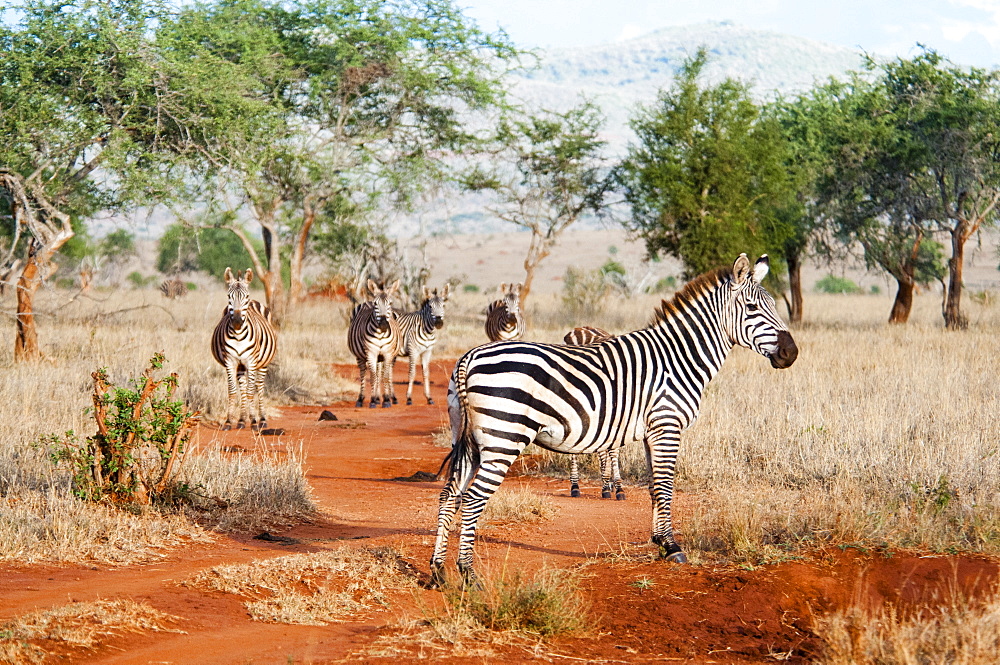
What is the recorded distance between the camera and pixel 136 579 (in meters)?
5.92

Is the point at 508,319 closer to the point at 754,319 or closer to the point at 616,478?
the point at 616,478

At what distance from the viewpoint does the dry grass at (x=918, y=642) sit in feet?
13.6

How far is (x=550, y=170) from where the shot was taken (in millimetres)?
31781

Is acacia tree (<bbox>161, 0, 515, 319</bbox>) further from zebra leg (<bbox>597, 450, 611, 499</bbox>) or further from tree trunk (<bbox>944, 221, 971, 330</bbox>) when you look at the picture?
zebra leg (<bbox>597, 450, 611, 499</bbox>)

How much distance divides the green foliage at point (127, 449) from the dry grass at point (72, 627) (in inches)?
93.3

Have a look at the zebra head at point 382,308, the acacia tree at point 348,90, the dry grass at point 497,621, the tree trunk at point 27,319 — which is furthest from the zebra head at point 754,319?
the acacia tree at point 348,90

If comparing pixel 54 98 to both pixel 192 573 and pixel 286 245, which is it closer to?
pixel 192 573

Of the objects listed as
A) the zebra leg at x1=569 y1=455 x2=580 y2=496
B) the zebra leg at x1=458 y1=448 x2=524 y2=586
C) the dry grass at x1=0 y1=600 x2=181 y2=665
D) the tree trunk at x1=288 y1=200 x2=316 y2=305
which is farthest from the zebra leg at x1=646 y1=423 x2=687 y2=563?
the tree trunk at x1=288 y1=200 x2=316 y2=305

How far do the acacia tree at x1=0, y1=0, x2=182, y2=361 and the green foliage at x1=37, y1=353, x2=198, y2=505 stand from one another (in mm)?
7533

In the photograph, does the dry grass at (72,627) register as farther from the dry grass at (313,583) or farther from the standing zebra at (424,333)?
the standing zebra at (424,333)

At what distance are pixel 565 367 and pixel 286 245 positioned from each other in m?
28.8

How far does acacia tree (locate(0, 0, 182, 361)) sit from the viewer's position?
47.2 feet

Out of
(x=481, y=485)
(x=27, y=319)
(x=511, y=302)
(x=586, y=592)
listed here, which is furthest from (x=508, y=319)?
(x=586, y=592)

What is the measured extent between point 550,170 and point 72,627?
28.2 metres
